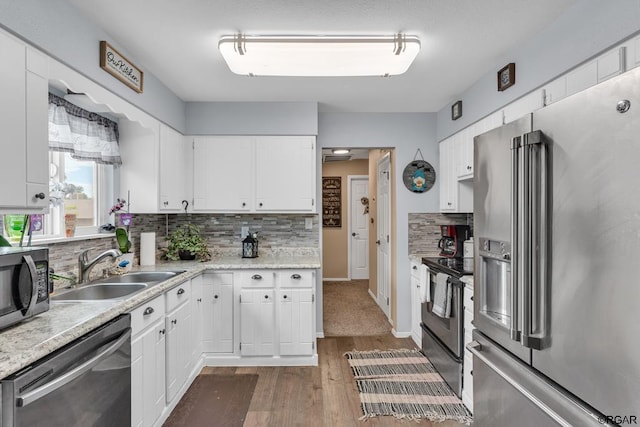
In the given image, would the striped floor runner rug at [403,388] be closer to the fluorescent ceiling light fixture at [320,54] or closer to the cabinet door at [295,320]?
the cabinet door at [295,320]

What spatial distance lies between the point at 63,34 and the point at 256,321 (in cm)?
239

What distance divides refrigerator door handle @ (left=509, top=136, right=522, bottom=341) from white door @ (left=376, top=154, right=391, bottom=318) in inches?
110

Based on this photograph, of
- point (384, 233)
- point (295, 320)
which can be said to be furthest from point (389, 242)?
point (295, 320)

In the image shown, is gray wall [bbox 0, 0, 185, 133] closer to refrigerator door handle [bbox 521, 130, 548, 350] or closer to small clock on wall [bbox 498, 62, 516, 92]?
refrigerator door handle [bbox 521, 130, 548, 350]

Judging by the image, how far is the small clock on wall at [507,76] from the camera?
7.72 feet

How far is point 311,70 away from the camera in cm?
237

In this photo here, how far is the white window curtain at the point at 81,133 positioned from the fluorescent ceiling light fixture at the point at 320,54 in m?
1.09

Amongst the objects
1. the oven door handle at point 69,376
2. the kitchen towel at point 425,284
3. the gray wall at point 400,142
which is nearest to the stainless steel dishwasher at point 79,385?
the oven door handle at point 69,376

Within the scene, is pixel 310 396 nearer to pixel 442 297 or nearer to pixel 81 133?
pixel 442 297

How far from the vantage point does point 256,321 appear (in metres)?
3.11

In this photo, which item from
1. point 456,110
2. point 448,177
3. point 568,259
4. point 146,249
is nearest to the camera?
point 568,259

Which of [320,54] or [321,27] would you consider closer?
[321,27]

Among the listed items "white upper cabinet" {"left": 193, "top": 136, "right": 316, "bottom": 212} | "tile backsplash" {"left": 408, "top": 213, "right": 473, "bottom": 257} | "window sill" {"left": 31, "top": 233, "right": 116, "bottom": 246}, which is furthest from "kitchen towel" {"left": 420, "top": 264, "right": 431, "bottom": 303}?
"window sill" {"left": 31, "top": 233, "right": 116, "bottom": 246}

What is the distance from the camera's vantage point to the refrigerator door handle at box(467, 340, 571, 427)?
120 centimetres
